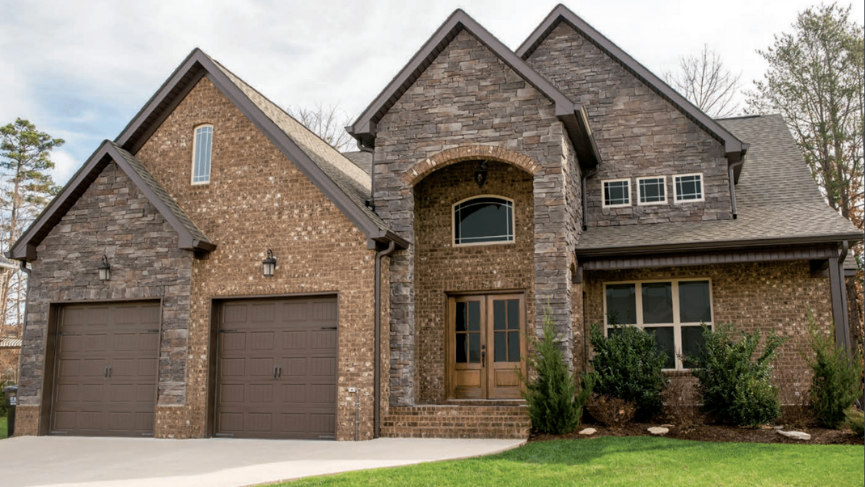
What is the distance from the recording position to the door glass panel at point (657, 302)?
1459cm

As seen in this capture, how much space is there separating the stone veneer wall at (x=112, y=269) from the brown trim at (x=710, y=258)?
24.5ft

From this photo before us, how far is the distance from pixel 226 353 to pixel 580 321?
6.49 m

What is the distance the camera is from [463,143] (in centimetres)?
1330

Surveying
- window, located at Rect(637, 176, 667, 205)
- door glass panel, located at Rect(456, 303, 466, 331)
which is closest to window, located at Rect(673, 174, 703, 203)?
window, located at Rect(637, 176, 667, 205)

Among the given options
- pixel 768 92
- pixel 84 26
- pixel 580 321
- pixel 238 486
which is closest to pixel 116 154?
pixel 84 26

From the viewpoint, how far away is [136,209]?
43.8 feet

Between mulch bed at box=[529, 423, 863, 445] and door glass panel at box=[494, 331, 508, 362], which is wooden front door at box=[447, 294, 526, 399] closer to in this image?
door glass panel at box=[494, 331, 508, 362]

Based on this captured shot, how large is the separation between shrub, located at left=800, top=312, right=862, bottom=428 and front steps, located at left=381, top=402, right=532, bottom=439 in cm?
457

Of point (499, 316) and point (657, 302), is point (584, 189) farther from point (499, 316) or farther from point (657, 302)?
point (499, 316)

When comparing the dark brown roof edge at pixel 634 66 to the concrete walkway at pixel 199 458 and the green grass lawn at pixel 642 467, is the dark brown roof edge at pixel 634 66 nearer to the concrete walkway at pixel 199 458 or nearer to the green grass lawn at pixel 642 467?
the green grass lawn at pixel 642 467

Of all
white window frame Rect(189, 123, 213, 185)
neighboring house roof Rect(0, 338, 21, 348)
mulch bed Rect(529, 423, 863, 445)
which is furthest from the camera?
neighboring house roof Rect(0, 338, 21, 348)

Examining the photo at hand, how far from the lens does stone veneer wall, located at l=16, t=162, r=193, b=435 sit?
42.1 ft

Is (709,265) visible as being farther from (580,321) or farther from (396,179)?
(396,179)

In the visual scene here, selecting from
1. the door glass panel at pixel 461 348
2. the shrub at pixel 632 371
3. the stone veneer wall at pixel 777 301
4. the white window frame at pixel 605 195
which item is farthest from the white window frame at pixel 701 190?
the door glass panel at pixel 461 348
